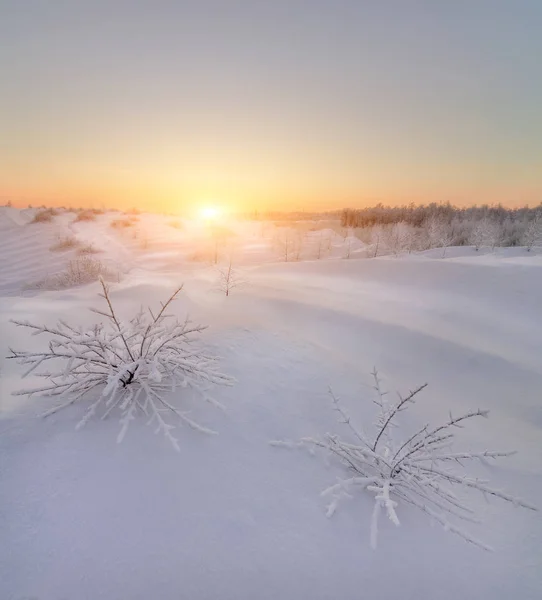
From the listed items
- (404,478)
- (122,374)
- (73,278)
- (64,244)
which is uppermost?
(122,374)

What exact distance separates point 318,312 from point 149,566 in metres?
4.98

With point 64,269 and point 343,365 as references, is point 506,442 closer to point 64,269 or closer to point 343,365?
point 343,365

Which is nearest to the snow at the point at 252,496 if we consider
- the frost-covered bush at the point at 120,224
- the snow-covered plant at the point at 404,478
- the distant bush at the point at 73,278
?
the snow-covered plant at the point at 404,478

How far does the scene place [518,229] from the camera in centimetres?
3191

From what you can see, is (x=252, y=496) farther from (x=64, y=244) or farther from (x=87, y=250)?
(x=64, y=244)

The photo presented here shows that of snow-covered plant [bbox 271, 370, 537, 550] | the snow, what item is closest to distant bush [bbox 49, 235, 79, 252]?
the snow

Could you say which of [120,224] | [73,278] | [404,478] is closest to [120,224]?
[120,224]

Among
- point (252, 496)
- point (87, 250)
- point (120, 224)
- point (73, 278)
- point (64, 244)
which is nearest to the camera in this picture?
point (252, 496)

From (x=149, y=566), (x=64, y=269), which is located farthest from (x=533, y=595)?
(x=64, y=269)

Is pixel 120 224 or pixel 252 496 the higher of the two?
pixel 252 496

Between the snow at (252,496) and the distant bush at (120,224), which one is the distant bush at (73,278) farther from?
the distant bush at (120,224)

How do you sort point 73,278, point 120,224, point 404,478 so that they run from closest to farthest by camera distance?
point 404,478 < point 73,278 < point 120,224

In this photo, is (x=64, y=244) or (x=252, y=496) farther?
(x=64, y=244)

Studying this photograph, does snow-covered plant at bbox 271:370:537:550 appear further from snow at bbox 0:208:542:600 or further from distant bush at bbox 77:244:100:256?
distant bush at bbox 77:244:100:256
